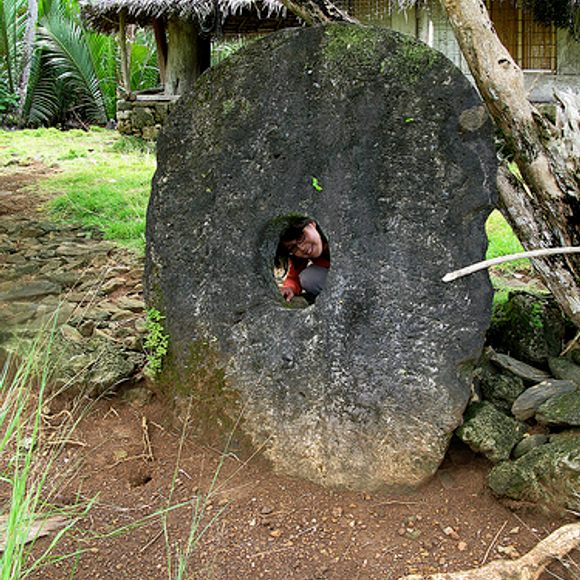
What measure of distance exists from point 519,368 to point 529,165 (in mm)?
816

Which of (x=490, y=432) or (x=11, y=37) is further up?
(x=11, y=37)

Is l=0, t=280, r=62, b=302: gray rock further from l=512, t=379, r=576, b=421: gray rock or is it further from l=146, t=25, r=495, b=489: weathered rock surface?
l=512, t=379, r=576, b=421: gray rock

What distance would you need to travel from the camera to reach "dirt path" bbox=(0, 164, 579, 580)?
2.56 meters

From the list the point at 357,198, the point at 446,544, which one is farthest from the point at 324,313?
the point at 446,544

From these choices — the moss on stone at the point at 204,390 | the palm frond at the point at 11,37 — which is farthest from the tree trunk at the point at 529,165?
the palm frond at the point at 11,37

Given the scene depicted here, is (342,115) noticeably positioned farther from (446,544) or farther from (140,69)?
(140,69)

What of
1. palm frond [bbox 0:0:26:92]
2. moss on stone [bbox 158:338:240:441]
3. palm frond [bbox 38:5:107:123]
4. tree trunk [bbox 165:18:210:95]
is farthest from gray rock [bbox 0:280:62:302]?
palm frond [bbox 38:5:107:123]

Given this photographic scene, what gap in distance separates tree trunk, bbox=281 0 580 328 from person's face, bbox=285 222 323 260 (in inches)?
30.9

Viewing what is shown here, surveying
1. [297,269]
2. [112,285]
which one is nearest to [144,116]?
[112,285]

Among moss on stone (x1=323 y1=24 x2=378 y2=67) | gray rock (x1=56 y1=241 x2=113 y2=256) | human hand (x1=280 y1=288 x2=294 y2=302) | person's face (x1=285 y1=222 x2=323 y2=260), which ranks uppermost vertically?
moss on stone (x1=323 y1=24 x2=378 y2=67)

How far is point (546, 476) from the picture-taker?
2.62 metres

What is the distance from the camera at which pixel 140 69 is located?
16.6 m

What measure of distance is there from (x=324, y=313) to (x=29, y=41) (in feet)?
46.3

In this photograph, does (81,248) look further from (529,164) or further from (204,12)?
(204,12)
